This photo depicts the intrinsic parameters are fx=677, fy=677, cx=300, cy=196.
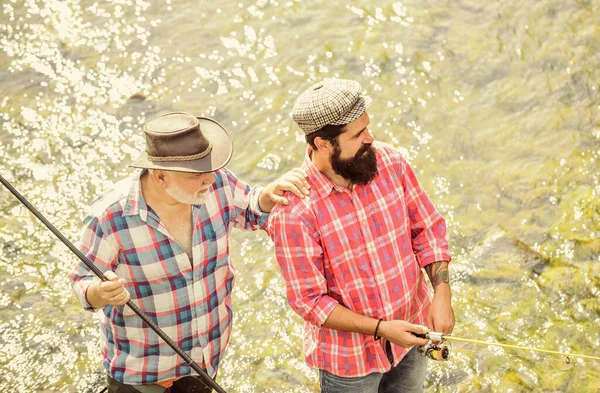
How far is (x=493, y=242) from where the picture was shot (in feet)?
15.7

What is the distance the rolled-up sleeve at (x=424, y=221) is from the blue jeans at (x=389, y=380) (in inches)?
16.4

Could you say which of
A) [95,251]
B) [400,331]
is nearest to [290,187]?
[400,331]

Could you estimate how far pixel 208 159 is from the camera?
2.68 meters

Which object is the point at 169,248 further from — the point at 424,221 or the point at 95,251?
the point at 424,221

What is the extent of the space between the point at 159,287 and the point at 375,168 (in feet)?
3.29

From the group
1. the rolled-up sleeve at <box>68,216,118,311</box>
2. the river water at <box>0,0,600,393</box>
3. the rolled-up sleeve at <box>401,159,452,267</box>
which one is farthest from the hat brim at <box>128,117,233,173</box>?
the river water at <box>0,0,600,393</box>

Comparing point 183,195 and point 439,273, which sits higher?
point 183,195

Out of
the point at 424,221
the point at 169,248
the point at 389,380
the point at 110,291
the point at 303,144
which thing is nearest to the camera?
the point at 110,291

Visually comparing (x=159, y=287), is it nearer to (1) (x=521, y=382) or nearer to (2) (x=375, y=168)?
(2) (x=375, y=168)

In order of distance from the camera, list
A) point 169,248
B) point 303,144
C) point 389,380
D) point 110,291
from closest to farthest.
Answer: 1. point 110,291
2. point 169,248
3. point 389,380
4. point 303,144

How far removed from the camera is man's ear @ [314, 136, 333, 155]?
2.60m

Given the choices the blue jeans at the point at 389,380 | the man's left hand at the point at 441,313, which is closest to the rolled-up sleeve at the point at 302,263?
the blue jeans at the point at 389,380

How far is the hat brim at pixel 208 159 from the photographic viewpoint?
260 centimetres

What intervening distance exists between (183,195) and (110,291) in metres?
0.46
